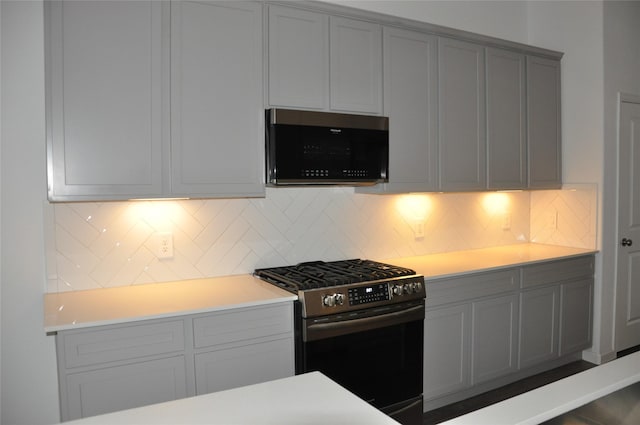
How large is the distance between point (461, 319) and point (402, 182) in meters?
0.95

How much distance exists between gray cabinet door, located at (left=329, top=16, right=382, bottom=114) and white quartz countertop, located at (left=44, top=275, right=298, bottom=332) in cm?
116

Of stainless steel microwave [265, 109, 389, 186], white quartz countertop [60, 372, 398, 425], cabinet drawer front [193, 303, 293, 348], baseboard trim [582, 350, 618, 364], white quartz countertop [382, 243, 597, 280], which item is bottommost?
baseboard trim [582, 350, 618, 364]

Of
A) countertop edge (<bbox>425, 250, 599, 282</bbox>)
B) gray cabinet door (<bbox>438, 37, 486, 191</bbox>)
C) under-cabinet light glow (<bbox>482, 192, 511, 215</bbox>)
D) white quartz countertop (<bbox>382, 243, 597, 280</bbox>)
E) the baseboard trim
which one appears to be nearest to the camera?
countertop edge (<bbox>425, 250, 599, 282</bbox>)

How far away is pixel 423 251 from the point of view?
3766 mm

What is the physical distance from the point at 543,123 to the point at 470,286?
164 cm

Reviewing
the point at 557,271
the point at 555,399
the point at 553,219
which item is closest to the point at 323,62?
the point at 555,399

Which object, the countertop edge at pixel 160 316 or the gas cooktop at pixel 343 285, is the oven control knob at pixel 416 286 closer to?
the gas cooktop at pixel 343 285

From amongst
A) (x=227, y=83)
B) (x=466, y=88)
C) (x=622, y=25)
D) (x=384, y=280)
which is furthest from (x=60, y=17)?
(x=622, y=25)

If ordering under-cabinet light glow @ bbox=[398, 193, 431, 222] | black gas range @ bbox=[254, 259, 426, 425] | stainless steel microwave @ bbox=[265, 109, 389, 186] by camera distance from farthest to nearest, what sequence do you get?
1. under-cabinet light glow @ bbox=[398, 193, 431, 222]
2. stainless steel microwave @ bbox=[265, 109, 389, 186]
3. black gas range @ bbox=[254, 259, 426, 425]

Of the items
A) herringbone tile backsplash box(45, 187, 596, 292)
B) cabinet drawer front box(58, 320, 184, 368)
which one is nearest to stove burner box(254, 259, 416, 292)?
herringbone tile backsplash box(45, 187, 596, 292)

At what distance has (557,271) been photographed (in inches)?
146

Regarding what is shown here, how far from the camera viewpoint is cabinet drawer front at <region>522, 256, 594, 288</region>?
11.6ft

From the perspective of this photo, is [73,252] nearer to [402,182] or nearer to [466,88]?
[402,182]

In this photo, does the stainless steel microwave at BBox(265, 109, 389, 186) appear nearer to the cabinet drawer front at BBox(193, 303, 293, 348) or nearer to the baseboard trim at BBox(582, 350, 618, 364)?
the cabinet drawer front at BBox(193, 303, 293, 348)
